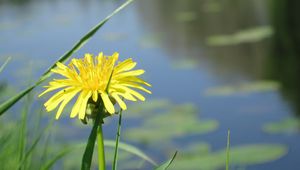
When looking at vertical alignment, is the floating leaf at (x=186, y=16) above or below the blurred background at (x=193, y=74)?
above

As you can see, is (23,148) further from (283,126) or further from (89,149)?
(283,126)

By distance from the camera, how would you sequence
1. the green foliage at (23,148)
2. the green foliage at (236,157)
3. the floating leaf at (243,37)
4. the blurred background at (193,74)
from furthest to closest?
the floating leaf at (243,37)
the blurred background at (193,74)
the green foliage at (236,157)
the green foliage at (23,148)

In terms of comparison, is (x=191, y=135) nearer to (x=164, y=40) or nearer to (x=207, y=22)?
(x=164, y=40)

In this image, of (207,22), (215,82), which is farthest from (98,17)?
(215,82)

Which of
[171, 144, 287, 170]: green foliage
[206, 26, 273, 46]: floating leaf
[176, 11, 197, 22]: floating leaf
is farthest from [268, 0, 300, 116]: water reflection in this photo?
[176, 11, 197, 22]: floating leaf

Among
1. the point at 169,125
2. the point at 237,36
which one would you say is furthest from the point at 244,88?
the point at 237,36

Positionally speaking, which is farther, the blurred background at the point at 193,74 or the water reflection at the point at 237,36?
the water reflection at the point at 237,36

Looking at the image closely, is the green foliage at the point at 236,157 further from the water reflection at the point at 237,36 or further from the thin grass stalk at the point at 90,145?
the thin grass stalk at the point at 90,145

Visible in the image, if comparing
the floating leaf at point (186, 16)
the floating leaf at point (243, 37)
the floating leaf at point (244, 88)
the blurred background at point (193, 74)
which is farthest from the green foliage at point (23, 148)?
the floating leaf at point (186, 16)
